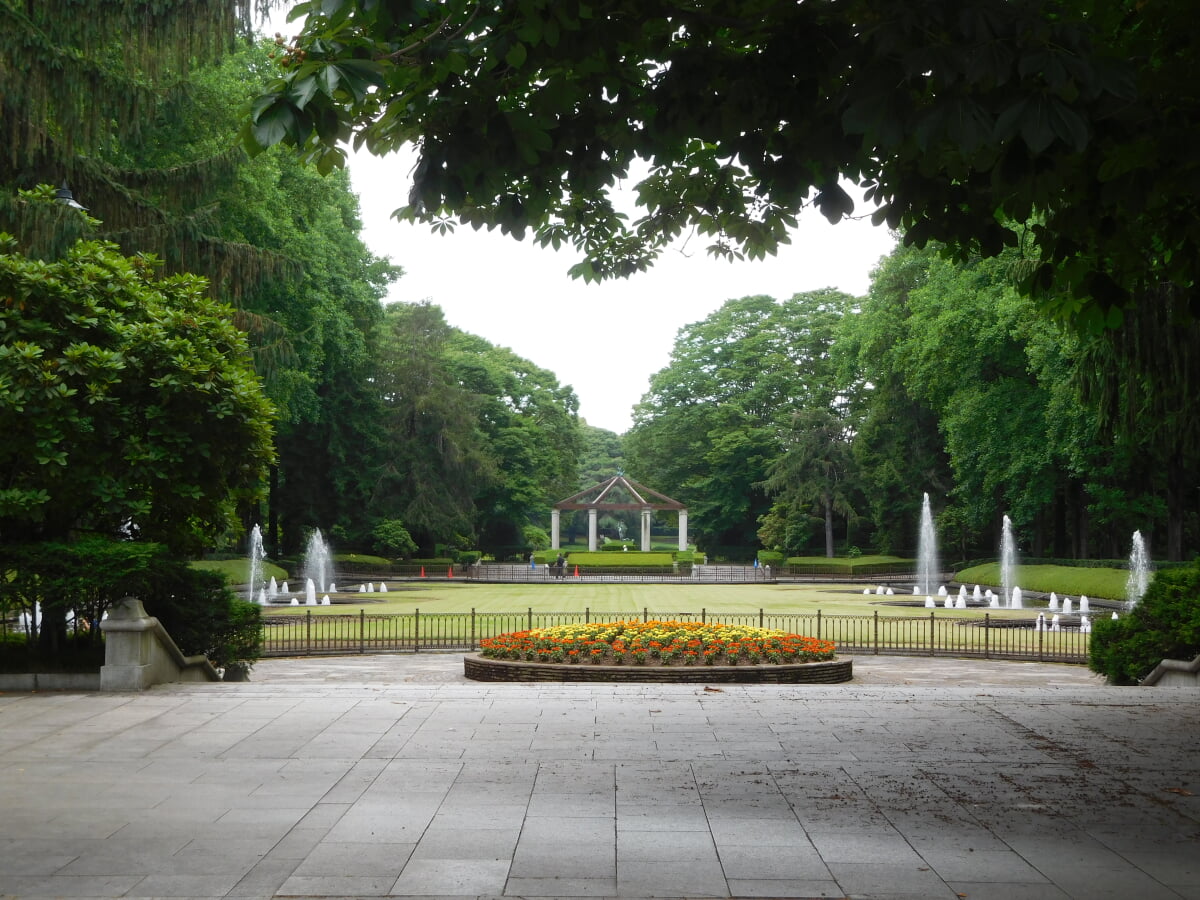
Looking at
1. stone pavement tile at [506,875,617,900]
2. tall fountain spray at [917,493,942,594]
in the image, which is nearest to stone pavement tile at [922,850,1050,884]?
stone pavement tile at [506,875,617,900]

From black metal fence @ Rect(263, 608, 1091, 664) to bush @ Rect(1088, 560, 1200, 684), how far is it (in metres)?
4.51

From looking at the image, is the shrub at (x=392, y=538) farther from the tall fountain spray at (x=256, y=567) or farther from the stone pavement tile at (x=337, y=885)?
the stone pavement tile at (x=337, y=885)

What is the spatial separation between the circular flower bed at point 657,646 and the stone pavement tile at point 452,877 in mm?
10647

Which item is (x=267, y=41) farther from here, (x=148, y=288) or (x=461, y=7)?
(x=461, y=7)

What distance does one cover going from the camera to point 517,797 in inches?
285

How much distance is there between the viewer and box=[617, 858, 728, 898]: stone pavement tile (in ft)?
17.7

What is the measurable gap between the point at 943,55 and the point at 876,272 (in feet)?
190

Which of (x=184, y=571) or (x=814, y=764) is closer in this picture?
(x=814, y=764)

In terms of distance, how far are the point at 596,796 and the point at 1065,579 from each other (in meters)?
38.8

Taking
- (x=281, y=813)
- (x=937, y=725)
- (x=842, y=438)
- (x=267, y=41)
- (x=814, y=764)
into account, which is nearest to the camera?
(x=281, y=813)

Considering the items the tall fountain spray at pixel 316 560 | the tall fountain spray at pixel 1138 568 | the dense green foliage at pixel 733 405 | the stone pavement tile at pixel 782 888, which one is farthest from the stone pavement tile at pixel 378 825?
the dense green foliage at pixel 733 405

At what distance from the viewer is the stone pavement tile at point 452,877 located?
539 cm

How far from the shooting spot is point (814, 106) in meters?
6.77

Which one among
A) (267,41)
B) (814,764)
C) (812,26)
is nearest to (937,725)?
(814,764)
